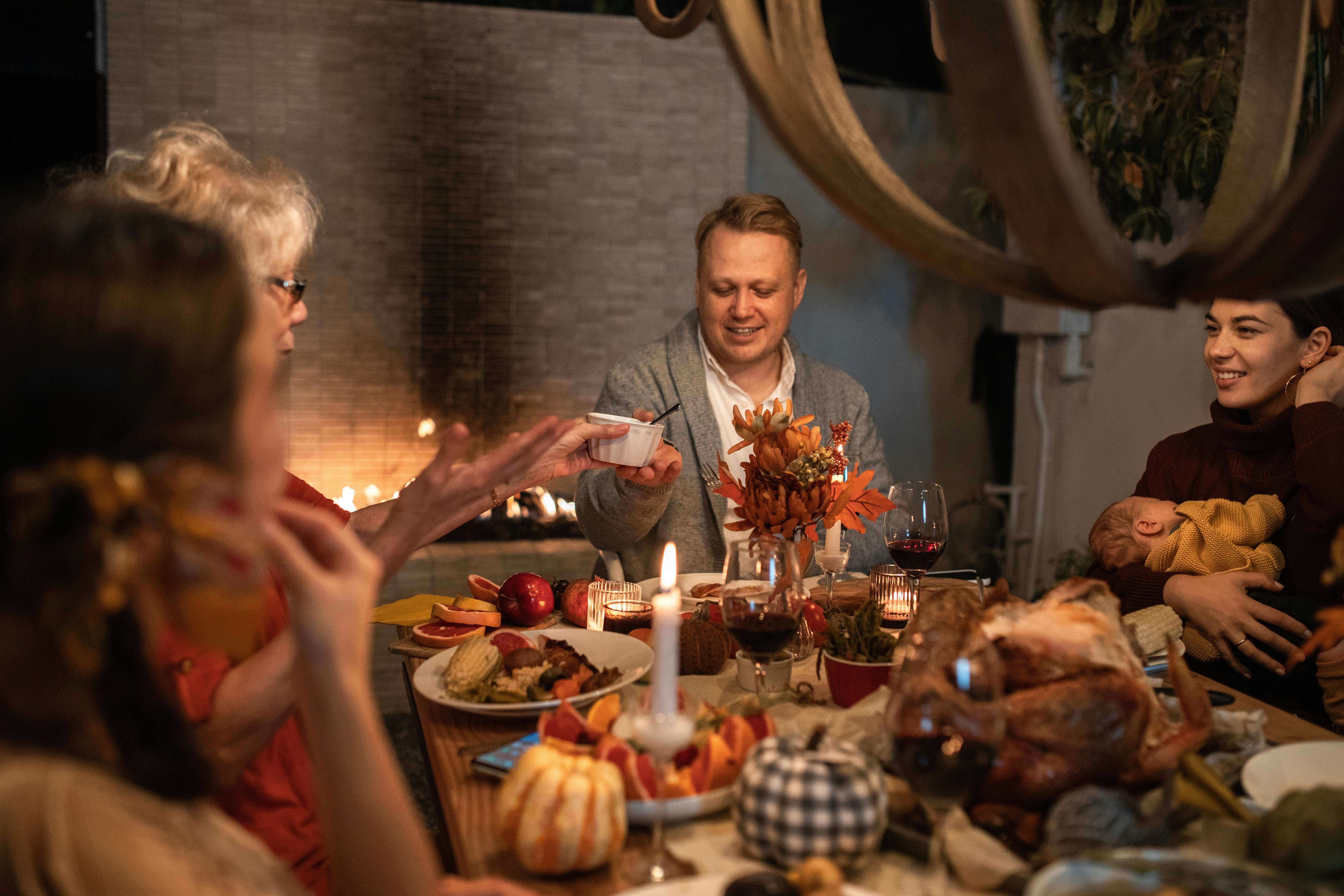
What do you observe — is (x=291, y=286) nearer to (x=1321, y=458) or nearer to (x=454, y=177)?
(x=1321, y=458)

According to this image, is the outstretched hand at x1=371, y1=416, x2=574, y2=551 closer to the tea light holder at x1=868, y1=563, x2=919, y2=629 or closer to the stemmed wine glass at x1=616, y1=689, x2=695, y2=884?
the stemmed wine glass at x1=616, y1=689, x2=695, y2=884

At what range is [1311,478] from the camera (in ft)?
6.19

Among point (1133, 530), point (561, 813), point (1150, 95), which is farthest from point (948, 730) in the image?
point (1150, 95)

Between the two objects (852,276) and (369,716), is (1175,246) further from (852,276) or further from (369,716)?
(369,716)

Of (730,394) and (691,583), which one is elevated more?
(730,394)

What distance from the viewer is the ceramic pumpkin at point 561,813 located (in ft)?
2.99

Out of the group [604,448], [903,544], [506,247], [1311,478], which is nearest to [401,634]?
[604,448]

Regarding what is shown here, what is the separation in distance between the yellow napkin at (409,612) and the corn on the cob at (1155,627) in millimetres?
1120

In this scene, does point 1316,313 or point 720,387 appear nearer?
point 1316,313

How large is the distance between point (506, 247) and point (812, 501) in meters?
2.54

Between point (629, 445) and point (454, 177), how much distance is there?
7.54ft

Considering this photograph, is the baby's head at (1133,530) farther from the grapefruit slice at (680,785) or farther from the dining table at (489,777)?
the grapefruit slice at (680,785)

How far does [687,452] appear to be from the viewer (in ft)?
8.35

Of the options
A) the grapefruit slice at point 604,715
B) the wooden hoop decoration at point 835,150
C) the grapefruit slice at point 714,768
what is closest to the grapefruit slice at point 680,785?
the grapefruit slice at point 714,768
